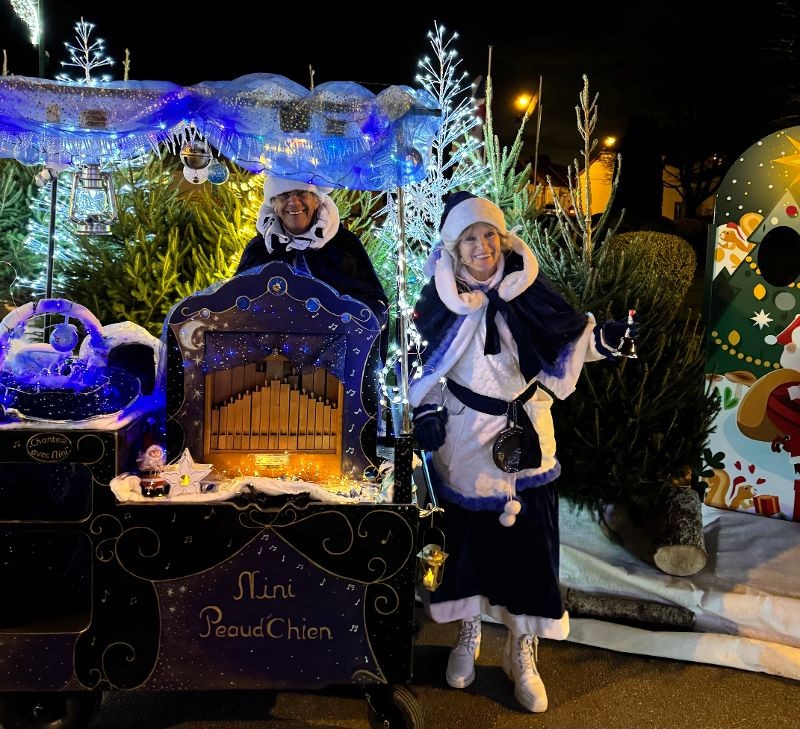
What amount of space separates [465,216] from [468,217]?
13mm

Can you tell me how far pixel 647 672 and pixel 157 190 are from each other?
11.3 feet

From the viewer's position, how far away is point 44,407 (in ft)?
6.99

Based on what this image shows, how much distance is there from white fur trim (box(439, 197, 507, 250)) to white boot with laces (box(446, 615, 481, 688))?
1339mm

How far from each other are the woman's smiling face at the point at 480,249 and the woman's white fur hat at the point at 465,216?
0.9 inches

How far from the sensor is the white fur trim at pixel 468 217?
247 centimetres

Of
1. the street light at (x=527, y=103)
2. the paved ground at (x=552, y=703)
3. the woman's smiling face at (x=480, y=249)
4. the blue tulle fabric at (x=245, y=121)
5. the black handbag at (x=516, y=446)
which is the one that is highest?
the street light at (x=527, y=103)

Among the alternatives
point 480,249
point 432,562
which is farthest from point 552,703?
point 480,249

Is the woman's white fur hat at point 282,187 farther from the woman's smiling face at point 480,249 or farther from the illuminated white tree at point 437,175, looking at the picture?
the illuminated white tree at point 437,175

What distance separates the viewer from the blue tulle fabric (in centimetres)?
196

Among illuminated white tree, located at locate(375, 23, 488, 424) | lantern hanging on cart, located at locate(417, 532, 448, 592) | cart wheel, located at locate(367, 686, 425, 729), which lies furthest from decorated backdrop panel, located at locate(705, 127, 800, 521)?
cart wheel, located at locate(367, 686, 425, 729)

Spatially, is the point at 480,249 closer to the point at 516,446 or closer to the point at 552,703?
the point at 516,446

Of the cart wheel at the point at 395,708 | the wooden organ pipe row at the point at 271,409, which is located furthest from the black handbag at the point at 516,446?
the cart wheel at the point at 395,708

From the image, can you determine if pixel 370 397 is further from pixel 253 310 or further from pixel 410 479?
pixel 253 310

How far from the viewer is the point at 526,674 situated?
2547mm
